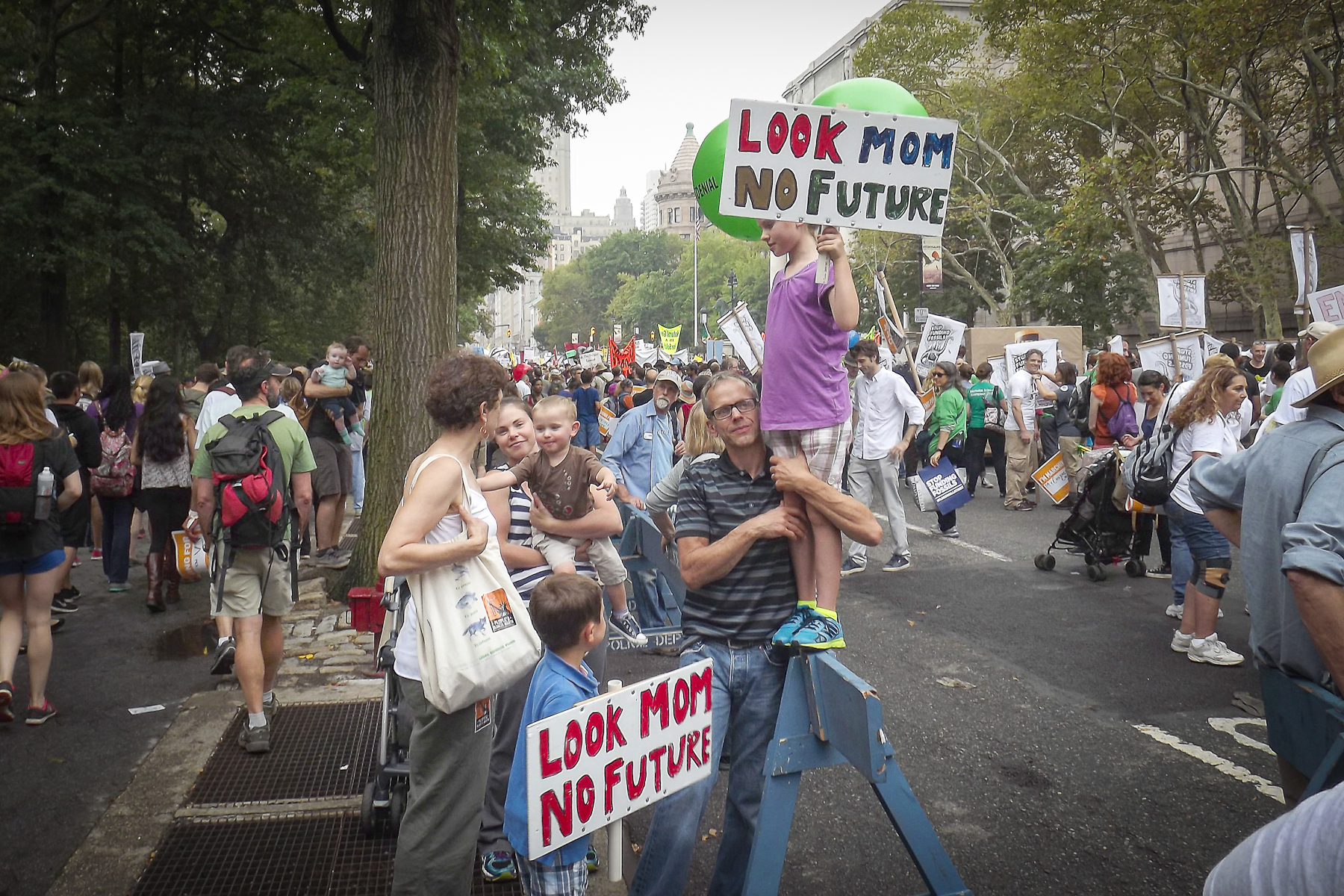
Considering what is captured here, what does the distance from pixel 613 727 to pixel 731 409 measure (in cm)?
111

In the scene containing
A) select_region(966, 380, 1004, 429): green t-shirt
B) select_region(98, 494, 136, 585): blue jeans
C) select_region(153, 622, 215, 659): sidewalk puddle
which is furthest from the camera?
select_region(966, 380, 1004, 429): green t-shirt

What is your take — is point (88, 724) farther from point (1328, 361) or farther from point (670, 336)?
point (670, 336)

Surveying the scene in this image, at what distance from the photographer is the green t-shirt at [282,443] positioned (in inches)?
216

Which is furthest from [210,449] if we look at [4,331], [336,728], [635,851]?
[4,331]

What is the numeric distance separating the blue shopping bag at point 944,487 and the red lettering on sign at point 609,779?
27.5ft

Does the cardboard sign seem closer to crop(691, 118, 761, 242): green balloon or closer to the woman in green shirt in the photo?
the woman in green shirt

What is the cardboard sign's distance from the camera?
36.2ft

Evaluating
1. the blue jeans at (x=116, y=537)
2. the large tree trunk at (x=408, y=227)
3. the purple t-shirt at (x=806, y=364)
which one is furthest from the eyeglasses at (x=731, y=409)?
the blue jeans at (x=116, y=537)

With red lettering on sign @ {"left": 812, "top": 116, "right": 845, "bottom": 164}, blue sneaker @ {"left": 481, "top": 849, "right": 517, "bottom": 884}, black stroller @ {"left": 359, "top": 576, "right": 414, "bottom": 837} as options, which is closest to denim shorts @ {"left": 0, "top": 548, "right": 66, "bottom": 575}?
black stroller @ {"left": 359, "top": 576, "right": 414, "bottom": 837}

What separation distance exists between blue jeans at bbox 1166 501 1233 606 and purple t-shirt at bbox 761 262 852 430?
11.9 ft

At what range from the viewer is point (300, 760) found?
16.4 ft

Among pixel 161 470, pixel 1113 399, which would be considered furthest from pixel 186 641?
pixel 1113 399

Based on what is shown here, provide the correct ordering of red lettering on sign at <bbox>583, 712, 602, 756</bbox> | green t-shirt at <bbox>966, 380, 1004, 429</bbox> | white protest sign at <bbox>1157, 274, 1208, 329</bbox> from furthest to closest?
white protest sign at <bbox>1157, 274, 1208, 329</bbox>, green t-shirt at <bbox>966, 380, 1004, 429</bbox>, red lettering on sign at <bbox>583, 712, 602, 756</bbox>

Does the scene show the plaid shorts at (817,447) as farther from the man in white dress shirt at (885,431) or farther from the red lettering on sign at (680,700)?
the man in white dress shirt at (885,431)
